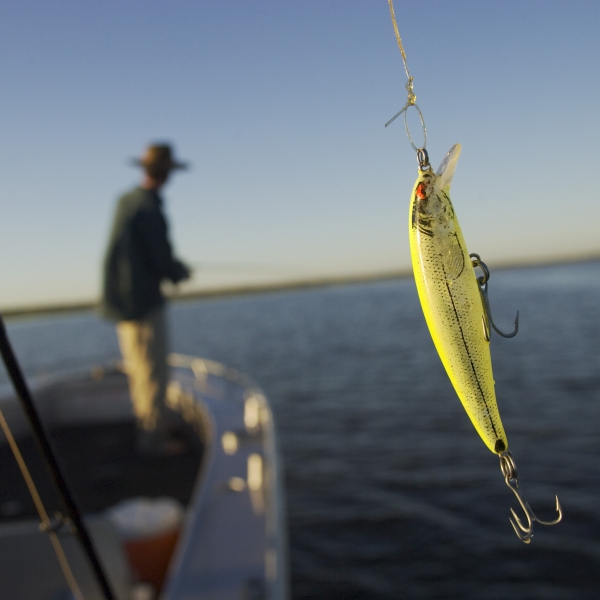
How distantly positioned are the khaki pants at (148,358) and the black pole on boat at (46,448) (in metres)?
3.44

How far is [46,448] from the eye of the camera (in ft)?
4.92

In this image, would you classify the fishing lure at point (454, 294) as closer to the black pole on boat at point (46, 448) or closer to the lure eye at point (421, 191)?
the lure eye at point (421, 191)

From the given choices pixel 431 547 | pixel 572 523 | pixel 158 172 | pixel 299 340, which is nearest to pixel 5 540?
pixel 158 172

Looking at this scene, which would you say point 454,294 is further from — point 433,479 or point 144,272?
point 433,479

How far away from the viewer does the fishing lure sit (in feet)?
3.59

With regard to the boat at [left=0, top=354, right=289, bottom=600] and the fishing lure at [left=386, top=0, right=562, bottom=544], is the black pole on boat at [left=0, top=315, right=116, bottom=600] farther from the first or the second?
the fishing lure at [left=386, top=0, right=562, bottom=544]

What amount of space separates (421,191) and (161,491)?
4568 millimetres

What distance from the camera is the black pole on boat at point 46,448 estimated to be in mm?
1359

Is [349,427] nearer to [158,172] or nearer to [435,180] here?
[158,172]

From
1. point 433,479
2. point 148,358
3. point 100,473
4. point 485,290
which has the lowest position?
point 433,479

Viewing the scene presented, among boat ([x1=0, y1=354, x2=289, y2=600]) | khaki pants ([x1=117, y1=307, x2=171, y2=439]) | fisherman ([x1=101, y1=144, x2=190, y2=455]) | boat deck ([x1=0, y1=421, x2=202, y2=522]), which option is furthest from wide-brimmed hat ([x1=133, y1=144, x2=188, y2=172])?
boat deck ([x1=0, y1=421, x2=202, y2=522])

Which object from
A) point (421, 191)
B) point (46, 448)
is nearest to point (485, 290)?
point (421, 191)

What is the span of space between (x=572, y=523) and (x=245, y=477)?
353 centimetres

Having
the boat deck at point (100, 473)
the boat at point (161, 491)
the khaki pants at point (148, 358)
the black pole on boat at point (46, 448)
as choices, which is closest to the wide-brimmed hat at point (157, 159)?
the khaki pants at point (148, 358)
